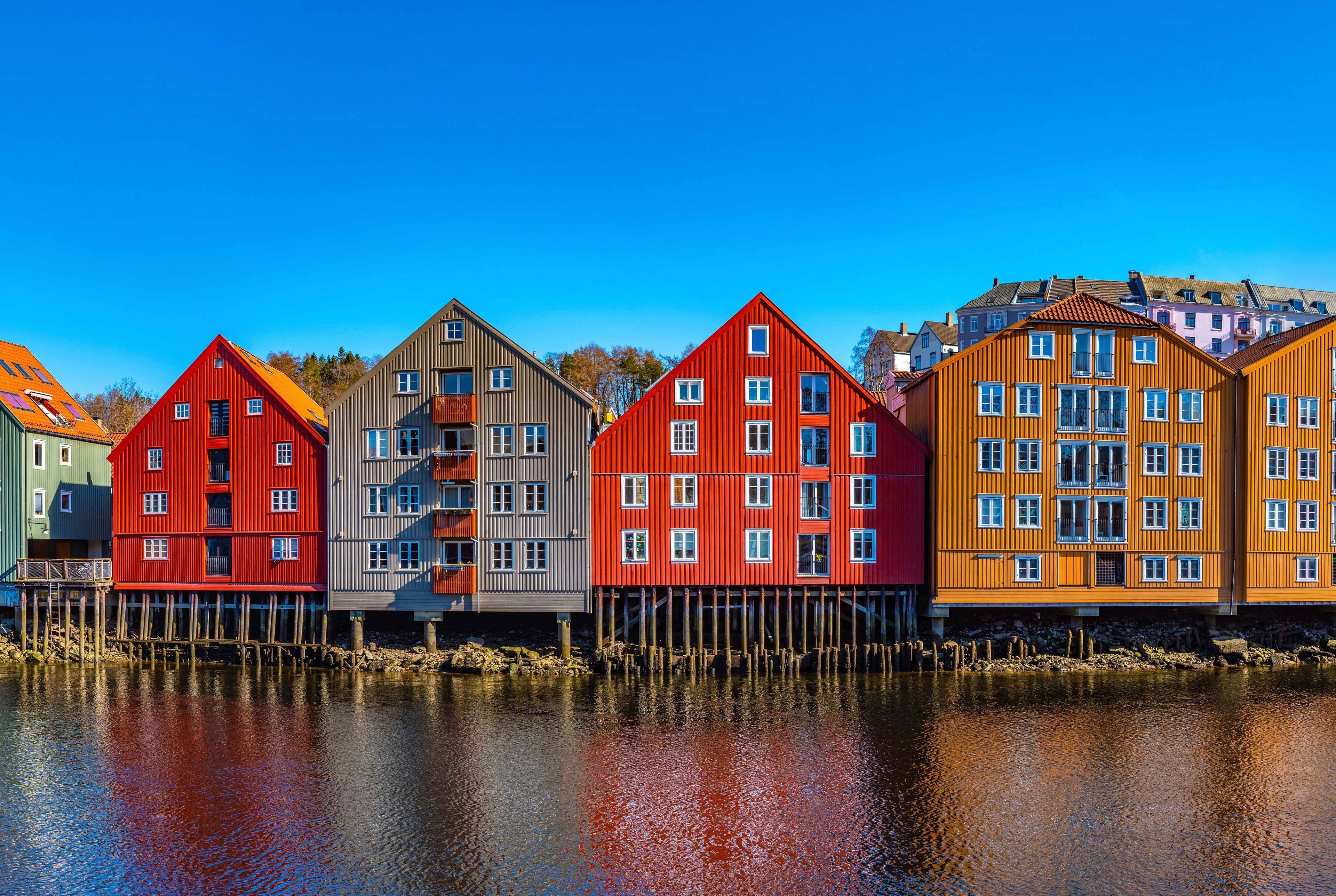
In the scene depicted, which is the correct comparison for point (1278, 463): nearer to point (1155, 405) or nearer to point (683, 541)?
point (1155, 405)

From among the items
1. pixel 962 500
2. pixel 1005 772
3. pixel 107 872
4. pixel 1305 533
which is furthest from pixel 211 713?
pixel 1305 533

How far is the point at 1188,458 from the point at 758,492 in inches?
788

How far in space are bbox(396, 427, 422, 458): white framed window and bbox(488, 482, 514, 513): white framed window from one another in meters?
3.81

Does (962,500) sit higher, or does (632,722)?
(962,500)

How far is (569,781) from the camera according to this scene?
26.2 metres

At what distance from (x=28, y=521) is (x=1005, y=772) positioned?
48.2 meters

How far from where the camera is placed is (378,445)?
140ft

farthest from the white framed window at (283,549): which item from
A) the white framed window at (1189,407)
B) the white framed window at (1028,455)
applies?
the white framed window at (1189,407)

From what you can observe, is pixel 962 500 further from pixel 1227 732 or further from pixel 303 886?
pixel 303 886

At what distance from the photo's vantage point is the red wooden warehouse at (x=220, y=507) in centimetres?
4362

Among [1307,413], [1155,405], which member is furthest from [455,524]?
[1307,413]

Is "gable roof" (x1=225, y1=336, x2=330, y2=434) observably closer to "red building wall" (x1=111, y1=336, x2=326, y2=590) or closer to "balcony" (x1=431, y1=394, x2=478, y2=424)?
"red building wall" (x1=111, y1=336, x2=326, y2=590)

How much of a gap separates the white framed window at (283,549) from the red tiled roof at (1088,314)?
3584 cm

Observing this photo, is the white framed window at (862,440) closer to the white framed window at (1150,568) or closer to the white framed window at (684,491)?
the white framed window at (684,491)
